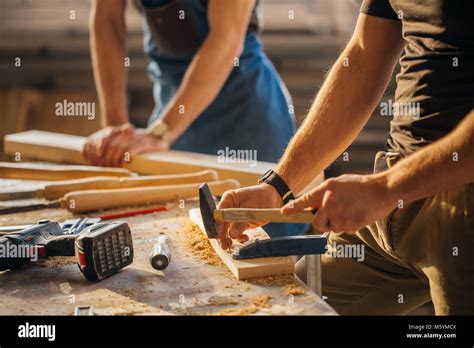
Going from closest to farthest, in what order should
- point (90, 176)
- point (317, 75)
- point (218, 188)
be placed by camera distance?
point (218, 188) < point (90, 176) < point (317, 75)

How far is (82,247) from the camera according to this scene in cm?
190

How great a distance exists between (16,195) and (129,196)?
436 mm

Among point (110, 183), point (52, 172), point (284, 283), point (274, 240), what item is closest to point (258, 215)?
point (274, 240)

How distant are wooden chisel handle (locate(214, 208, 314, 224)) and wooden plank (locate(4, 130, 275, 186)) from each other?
0.90 m

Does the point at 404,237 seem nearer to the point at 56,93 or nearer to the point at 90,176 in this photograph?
the point at 90,176

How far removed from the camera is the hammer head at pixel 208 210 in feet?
6.61

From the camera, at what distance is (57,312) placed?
1.75 m

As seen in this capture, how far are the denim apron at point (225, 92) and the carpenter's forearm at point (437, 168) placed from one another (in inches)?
76.2

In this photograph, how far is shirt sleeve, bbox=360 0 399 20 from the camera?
7.09ft

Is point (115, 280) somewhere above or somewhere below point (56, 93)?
below

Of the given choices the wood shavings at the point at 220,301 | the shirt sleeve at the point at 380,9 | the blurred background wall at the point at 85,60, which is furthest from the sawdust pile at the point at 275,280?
the blurred background wall at the point at 85,60
